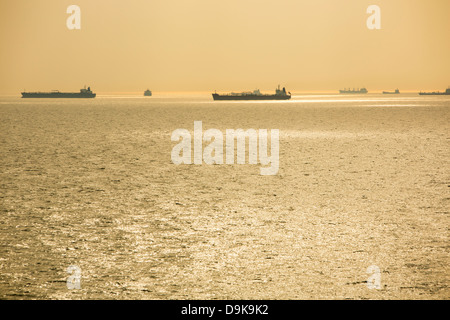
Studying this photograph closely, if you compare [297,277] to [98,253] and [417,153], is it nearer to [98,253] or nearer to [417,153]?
[98,253]

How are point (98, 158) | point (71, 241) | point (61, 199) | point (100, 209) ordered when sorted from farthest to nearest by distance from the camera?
1. point (98, 158)
2. point (61, 199)
3. point (100, 209)
4. point (71, 241)

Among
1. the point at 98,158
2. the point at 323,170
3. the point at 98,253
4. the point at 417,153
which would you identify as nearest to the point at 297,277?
the point at 98,253

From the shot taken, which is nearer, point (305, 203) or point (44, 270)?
point (44, 270)

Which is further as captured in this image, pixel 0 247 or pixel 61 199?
pixel 61 199

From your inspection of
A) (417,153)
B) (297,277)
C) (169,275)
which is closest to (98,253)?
(169,275)

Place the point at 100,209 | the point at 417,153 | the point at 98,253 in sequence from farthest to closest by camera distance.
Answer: the point at 417,153 < the point at 100,209 < the point at 98,253

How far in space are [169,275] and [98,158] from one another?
2044 cm

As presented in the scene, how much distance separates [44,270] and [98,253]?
1316mm

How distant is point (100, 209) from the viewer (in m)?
15.8

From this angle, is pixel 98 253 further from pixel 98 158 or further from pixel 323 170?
pixel 98 158

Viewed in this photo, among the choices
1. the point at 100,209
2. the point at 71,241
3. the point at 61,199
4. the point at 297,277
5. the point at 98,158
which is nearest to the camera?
the point at 297,277

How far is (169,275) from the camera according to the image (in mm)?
9852

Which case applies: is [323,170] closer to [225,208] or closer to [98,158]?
[225,208]
